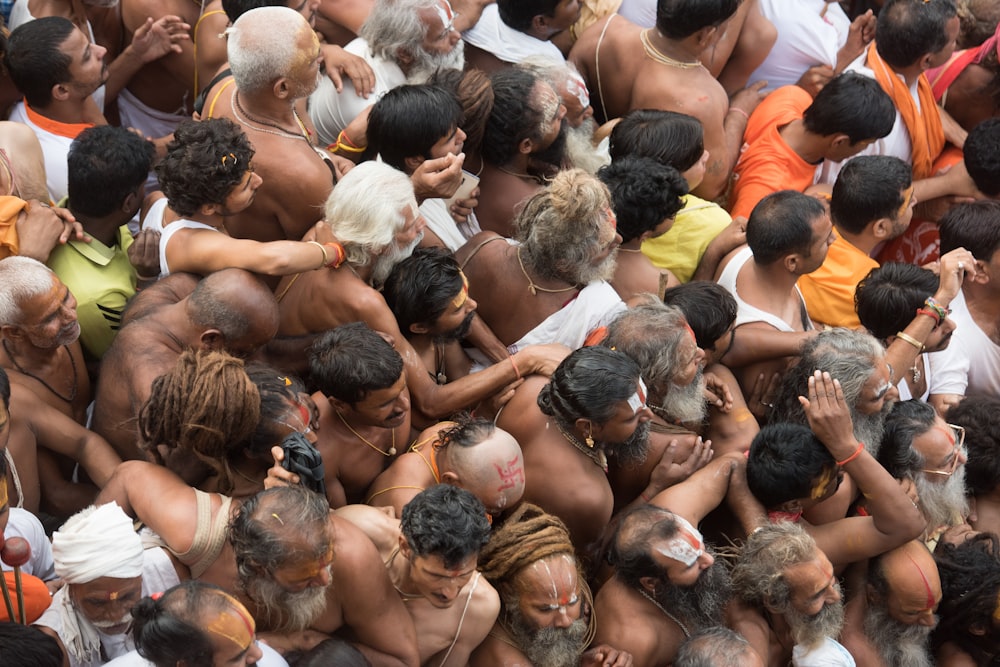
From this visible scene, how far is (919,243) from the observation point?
22.6 feet

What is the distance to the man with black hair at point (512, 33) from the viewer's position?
20.5ft

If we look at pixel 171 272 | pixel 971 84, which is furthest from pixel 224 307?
pixel 971 84

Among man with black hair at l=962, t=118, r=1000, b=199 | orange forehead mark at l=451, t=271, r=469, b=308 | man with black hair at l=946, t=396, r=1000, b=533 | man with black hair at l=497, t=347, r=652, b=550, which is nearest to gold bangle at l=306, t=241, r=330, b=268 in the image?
orange forehead mark at l=451, t=271, r=469, b=308

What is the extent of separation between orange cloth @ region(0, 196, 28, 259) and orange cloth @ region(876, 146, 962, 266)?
460cm

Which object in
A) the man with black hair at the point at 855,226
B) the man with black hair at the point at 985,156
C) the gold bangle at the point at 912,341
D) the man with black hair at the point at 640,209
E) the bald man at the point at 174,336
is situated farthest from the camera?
the man with black hair at the point at 985,156

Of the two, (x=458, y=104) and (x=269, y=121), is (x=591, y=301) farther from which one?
(x=269, y=121)

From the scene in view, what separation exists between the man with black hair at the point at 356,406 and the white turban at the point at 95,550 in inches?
37.7

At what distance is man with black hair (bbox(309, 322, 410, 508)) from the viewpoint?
4418mm

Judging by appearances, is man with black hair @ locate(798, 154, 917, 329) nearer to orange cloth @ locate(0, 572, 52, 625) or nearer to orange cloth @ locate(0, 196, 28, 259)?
orange cloth @ locate(0, 196, 28, 259)

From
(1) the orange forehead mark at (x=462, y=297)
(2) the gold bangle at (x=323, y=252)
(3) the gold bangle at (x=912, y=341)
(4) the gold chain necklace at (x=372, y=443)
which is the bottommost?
(4) the gold chain necklace at (x=372, y=443)

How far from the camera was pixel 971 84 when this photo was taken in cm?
721

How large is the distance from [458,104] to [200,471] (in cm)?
206

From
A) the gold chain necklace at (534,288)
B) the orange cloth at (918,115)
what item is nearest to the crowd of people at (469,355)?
the gold chain necklace at (534,288)

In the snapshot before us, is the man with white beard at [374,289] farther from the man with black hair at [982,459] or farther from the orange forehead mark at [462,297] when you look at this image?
the man with black hair at [982,459]
